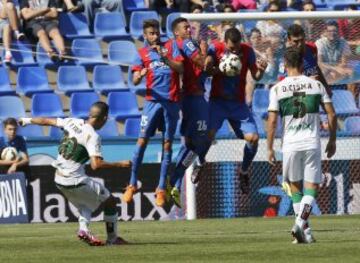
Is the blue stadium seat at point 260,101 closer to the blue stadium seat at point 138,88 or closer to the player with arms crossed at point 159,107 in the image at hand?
the blue stadium seat at point 138,88

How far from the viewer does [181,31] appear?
18203mm

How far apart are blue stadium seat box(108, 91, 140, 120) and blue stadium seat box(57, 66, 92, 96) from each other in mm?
710

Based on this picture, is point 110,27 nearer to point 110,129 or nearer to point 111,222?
point 110,129

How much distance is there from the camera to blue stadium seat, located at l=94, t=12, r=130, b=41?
25.9m

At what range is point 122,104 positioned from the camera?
2447cm

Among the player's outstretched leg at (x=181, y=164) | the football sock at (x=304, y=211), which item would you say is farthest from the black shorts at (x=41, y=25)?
the football sock at (x=304, y=211)

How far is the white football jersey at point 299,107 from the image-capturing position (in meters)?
13.4

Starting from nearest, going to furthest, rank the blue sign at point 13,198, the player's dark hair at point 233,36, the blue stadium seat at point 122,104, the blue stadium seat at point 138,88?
the player's dark hair at point 233,36
the blue sign at point 13,198
the blue stadium seat at point 122,104
the blue stadium seat at point 138,88

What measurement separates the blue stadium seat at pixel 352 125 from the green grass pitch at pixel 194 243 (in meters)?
3.11

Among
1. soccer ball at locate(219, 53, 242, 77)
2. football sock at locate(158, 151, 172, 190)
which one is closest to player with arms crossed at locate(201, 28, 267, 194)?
soccer ball at locate(219, 53, 242, 77)

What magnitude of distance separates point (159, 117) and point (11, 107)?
6.41 metres

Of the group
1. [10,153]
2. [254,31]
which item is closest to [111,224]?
[10,153]

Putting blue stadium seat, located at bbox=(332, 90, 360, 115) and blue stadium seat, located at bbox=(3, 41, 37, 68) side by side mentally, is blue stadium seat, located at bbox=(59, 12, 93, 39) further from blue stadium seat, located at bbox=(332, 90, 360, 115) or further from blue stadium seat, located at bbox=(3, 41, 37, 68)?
blue stadium seat, located at bbox=(332, 90, 360, 115)

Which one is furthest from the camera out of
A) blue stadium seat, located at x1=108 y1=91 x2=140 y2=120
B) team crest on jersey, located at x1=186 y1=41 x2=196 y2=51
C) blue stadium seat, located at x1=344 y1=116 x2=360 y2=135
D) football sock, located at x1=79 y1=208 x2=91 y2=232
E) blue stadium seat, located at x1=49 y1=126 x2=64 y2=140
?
blue stadium seat, located at x1=108 y1=91 x2=140 y2=120
